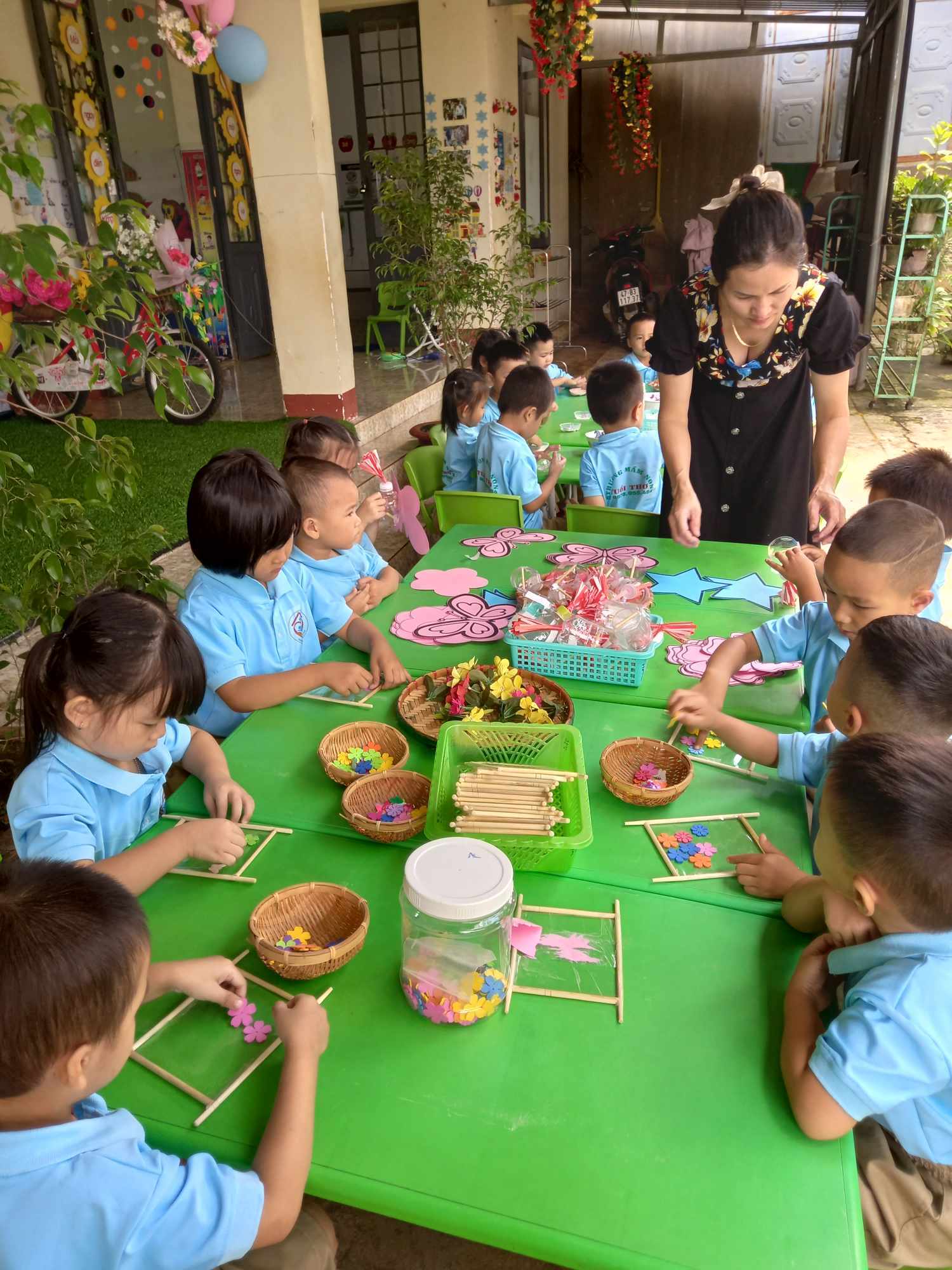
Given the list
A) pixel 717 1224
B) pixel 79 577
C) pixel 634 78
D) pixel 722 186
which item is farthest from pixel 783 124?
pixel 717 1224

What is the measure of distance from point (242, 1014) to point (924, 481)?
6.06 ft

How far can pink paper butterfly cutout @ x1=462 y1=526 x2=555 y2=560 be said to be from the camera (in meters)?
2.44

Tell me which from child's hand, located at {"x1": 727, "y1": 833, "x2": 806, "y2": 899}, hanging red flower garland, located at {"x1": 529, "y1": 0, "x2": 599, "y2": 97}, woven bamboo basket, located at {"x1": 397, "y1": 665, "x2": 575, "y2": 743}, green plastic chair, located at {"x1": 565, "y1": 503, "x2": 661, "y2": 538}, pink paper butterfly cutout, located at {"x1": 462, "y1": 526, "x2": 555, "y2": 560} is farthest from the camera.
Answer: hanging red flower garland, located at {"x1": 529, "y1": 0, "x2": 599, "y2": 97}

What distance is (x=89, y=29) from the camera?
20.8 ft

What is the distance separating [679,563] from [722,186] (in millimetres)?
10838

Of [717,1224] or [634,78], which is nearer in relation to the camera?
[717,1224]

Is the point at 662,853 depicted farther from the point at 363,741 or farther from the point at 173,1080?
the point at 173,1080

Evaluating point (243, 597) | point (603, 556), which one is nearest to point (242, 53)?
point (603, 556)

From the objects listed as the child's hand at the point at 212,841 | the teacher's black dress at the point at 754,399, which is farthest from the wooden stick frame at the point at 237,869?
the teacher's black dress at the point at 754,399

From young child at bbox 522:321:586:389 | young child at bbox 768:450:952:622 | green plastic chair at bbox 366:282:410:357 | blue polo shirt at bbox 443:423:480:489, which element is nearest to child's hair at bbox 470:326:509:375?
young child at bbox 522:321:586:389

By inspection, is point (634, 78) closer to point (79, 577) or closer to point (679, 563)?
point (679, 563)

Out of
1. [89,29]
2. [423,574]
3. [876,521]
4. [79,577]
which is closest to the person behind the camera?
[876,521]

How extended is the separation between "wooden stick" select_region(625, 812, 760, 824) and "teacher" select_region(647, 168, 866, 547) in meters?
1.03

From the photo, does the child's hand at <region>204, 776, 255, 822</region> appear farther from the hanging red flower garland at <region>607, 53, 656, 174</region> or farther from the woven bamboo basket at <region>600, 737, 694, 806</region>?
the hanging red flower garland at <region>607, 53, 656, 174</region>
